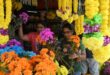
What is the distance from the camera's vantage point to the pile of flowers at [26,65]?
13.7 ft

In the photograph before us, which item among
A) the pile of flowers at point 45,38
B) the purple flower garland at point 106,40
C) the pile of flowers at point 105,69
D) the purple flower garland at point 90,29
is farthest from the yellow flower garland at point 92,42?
the pile of flowers at point 45,38

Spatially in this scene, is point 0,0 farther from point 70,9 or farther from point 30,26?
point 30,26

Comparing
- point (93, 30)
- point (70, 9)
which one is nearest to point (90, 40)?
point (93, 30)

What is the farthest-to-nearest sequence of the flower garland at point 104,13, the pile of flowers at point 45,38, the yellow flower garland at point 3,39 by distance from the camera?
the flower garland at point 104,13
the yellow flower garland at point 3,39
the pile of flowers at point 45,38

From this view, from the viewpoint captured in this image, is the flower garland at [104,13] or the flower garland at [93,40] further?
the flower garland at [104,13]

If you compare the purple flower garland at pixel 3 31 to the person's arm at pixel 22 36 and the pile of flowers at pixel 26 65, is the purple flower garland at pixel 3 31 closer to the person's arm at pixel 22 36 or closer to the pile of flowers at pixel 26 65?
Answer: the person's arm at pixel 22 36

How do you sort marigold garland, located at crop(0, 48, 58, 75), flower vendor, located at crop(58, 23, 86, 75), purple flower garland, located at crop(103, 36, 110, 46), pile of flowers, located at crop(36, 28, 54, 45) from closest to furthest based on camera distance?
marigold garland, located at crop(0, 48, 58, 75), pile of flowers, located at crop(36, 28, 54, 45), flower vendor, located at crop(58, 23, 86, 75), purple flower garland, located at crop(103, 36, 110, 46)

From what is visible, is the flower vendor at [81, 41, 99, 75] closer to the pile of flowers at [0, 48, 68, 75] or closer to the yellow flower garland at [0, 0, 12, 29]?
the yellow flower garland at [0, 0, 12, 29]

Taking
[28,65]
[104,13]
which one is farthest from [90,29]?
[28,65]

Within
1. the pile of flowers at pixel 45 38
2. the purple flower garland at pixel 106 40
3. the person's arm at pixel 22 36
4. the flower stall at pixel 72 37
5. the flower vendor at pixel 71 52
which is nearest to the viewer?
the flower stall at pixel 72 37

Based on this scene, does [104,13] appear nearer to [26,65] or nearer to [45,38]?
[45,38]

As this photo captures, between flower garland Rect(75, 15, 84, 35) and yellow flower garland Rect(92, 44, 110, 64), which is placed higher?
flower garland Rect(75, 15, 84, 35)

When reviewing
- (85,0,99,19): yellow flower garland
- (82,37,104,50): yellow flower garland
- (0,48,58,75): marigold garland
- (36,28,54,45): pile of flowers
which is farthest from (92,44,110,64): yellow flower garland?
(0,48,58,75): marigold garland

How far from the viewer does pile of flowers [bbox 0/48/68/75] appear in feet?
13.7
